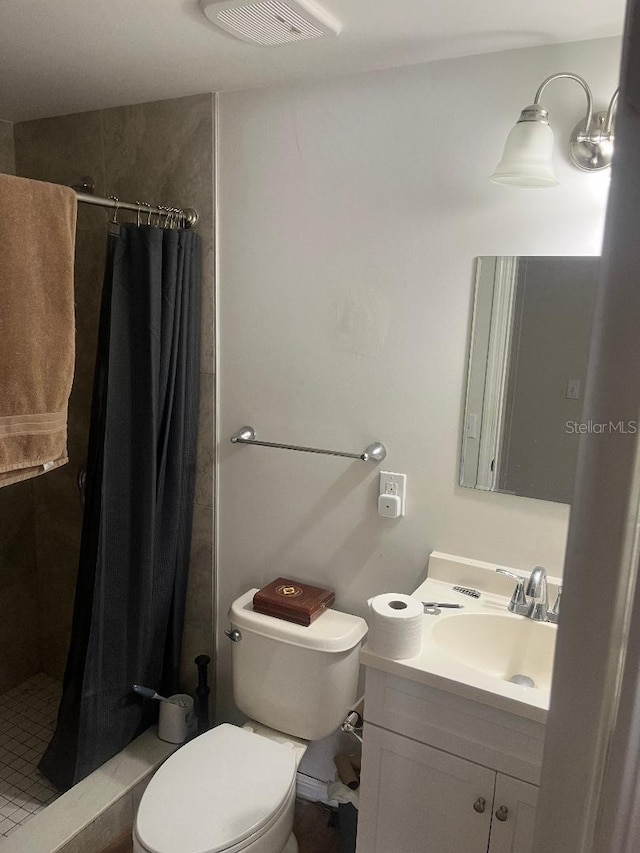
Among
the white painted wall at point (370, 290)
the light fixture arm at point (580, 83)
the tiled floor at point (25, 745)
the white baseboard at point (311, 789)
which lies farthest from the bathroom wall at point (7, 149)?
the white baseboard at point (311, 789)

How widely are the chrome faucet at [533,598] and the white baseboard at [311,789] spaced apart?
987 millimetres

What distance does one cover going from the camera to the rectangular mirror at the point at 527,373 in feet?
5.15

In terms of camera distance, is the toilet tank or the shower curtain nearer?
the toilet tank

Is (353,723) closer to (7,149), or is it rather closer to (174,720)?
(174,720)

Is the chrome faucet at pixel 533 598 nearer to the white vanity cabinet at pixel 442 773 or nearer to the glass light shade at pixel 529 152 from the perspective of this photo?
the white vanity cabinet at pixel 442 773

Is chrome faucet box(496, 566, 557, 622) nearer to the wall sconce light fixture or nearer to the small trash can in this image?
the small trash can

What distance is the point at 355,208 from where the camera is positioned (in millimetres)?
1811

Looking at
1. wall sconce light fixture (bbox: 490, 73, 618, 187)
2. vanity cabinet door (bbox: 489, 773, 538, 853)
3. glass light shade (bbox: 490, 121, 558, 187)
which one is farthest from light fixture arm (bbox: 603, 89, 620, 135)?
vanity cabinet door (bbox: 489, 773, 538, 853)

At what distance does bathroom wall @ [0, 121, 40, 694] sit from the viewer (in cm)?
256

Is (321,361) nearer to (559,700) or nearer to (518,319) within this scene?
(518,319)

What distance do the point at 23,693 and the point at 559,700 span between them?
100 inches

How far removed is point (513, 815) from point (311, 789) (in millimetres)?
964

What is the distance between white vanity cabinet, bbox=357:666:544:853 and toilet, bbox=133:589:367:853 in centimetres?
27

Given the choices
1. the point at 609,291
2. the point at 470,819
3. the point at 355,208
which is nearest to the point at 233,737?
the point at 470,819
